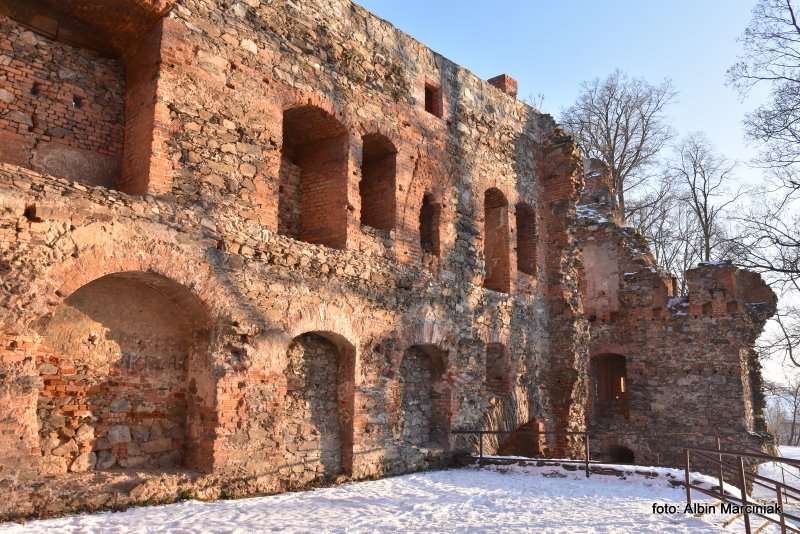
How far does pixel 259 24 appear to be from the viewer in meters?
Result: 8.99

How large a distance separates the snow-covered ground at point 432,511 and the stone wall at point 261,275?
0.50 m

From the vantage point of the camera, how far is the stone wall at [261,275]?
6.52 m

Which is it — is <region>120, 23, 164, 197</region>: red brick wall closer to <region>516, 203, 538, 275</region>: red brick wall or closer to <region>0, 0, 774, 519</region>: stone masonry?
<region>0, 0, 774, 519</region>: stone masonry

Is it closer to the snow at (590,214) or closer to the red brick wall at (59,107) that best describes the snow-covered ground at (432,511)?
the red brick wall at (59,107)

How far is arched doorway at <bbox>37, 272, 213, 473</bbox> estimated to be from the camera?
6688mm

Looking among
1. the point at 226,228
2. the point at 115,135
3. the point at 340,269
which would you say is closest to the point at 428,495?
the point at 340,269

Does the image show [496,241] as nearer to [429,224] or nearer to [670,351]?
[429,224]

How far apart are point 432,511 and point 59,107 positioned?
6.26 metres

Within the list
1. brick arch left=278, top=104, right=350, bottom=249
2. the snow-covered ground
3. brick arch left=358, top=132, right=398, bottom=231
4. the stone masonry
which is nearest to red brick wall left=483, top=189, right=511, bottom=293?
the stone masonry

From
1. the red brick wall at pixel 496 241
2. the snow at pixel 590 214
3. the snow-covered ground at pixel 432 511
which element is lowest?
the snow-covered ground at pixel 432 511

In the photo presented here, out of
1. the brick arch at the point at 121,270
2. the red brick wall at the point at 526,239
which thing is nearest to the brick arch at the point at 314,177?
the brick arch at the point at 121,270

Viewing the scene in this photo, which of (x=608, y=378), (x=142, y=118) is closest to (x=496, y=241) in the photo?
(x=142, y=118)

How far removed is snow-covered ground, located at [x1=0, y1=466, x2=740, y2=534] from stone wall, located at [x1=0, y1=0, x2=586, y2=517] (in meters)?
0.50

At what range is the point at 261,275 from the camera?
8.19 m
